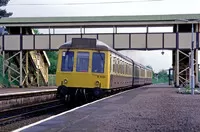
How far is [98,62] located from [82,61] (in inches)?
31.6

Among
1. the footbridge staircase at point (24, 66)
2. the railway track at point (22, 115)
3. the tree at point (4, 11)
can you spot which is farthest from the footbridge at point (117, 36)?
the railway track at point (22, 115)

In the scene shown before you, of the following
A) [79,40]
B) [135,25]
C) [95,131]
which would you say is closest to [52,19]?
[135,25]

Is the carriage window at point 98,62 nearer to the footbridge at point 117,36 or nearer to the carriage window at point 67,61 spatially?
the carriage window at point 67,61

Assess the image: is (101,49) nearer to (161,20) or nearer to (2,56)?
(161,20)

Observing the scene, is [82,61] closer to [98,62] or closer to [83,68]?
[83,68]

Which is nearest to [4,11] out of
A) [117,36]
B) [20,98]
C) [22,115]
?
[117,36]

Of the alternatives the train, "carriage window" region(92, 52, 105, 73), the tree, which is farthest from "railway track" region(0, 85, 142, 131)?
the tree

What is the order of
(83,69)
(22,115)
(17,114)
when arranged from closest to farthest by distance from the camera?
(22,115) → (17,114) → (83,69)

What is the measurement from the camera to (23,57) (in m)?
44.8

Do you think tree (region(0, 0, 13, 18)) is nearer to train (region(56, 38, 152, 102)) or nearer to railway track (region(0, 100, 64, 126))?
railway track (region(0, 100, 64, 126))

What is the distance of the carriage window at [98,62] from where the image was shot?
21578 mm

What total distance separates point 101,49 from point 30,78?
27.0 metres

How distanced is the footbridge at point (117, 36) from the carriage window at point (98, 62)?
63.3 ft

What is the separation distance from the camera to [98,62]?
71.1ft
